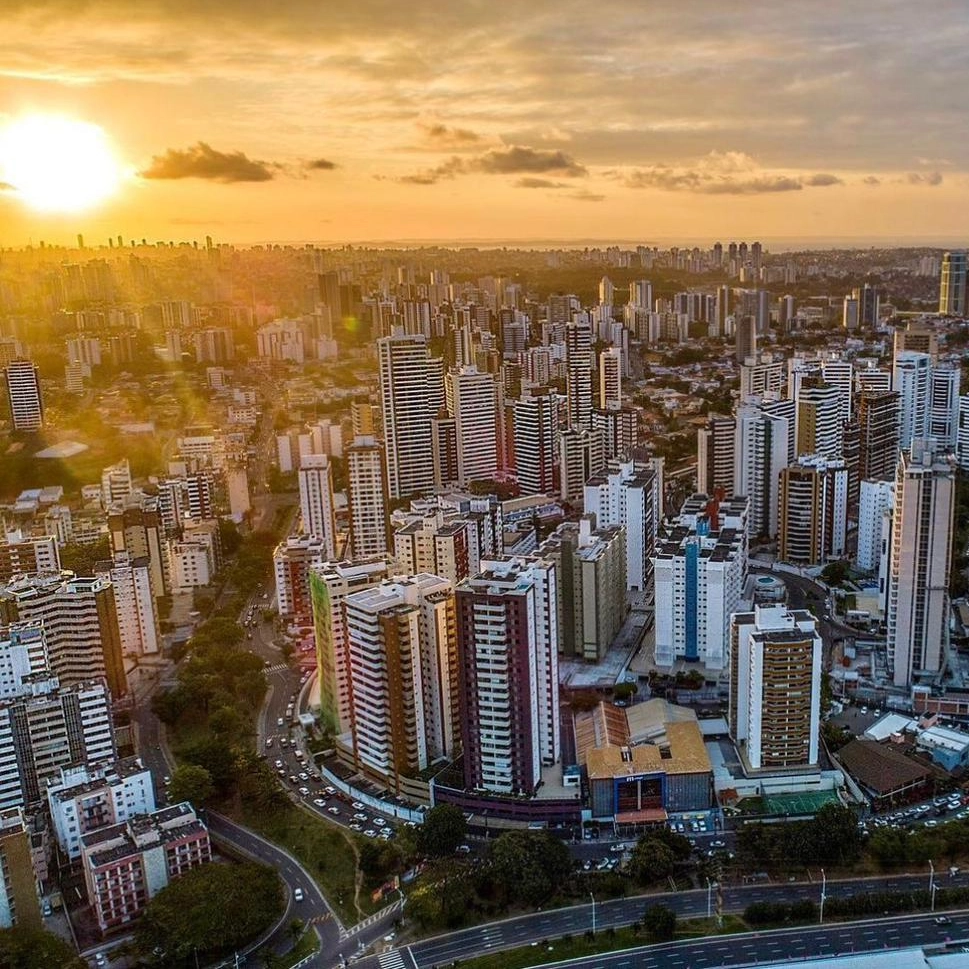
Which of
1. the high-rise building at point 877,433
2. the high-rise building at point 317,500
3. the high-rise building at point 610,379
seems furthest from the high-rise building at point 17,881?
the high-rise building at point 610,379

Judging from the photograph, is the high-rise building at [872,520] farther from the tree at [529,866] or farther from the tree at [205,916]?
the tree at [205,916]

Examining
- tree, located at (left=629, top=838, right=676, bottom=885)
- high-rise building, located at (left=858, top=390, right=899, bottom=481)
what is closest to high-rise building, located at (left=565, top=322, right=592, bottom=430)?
high-rise building, located at (left=858, top=390, right=899, bottom=481)

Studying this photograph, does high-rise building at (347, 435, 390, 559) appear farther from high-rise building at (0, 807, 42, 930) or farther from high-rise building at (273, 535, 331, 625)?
high-rise building at (0, 807, 42, 930)

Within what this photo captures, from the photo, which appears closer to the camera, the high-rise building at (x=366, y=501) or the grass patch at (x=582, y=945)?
the grass patch at (x=582, y=945)

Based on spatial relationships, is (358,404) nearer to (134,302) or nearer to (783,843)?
(134,302)

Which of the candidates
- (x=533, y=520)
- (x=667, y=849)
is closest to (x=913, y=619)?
(x=667, y=849)
